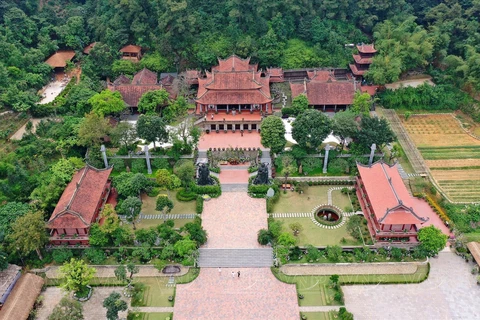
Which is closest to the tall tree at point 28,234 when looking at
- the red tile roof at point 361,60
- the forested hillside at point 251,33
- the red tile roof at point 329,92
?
the forested hillside at point 251,33

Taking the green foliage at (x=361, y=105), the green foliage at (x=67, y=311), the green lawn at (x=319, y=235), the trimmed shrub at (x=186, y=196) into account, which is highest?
the green foliage at (x=361, y=105)

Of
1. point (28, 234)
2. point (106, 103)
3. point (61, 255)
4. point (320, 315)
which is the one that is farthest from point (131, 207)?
point (320, 315)

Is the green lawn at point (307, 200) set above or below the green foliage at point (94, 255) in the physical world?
above

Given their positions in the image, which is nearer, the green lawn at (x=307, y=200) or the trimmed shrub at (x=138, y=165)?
the green lawn at (x=307, y=200)

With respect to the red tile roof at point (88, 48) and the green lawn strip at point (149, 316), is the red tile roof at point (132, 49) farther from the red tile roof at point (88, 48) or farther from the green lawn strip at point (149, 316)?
the green lawn strip at point (149, 316)

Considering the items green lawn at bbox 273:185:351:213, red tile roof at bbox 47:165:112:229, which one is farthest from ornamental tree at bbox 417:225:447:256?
red tile roof at bbox 47:165:112:229

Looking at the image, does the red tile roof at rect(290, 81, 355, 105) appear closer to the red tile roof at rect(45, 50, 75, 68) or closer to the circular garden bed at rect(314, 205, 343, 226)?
the circular garden bed at rect(314, 205, 343, 226)
